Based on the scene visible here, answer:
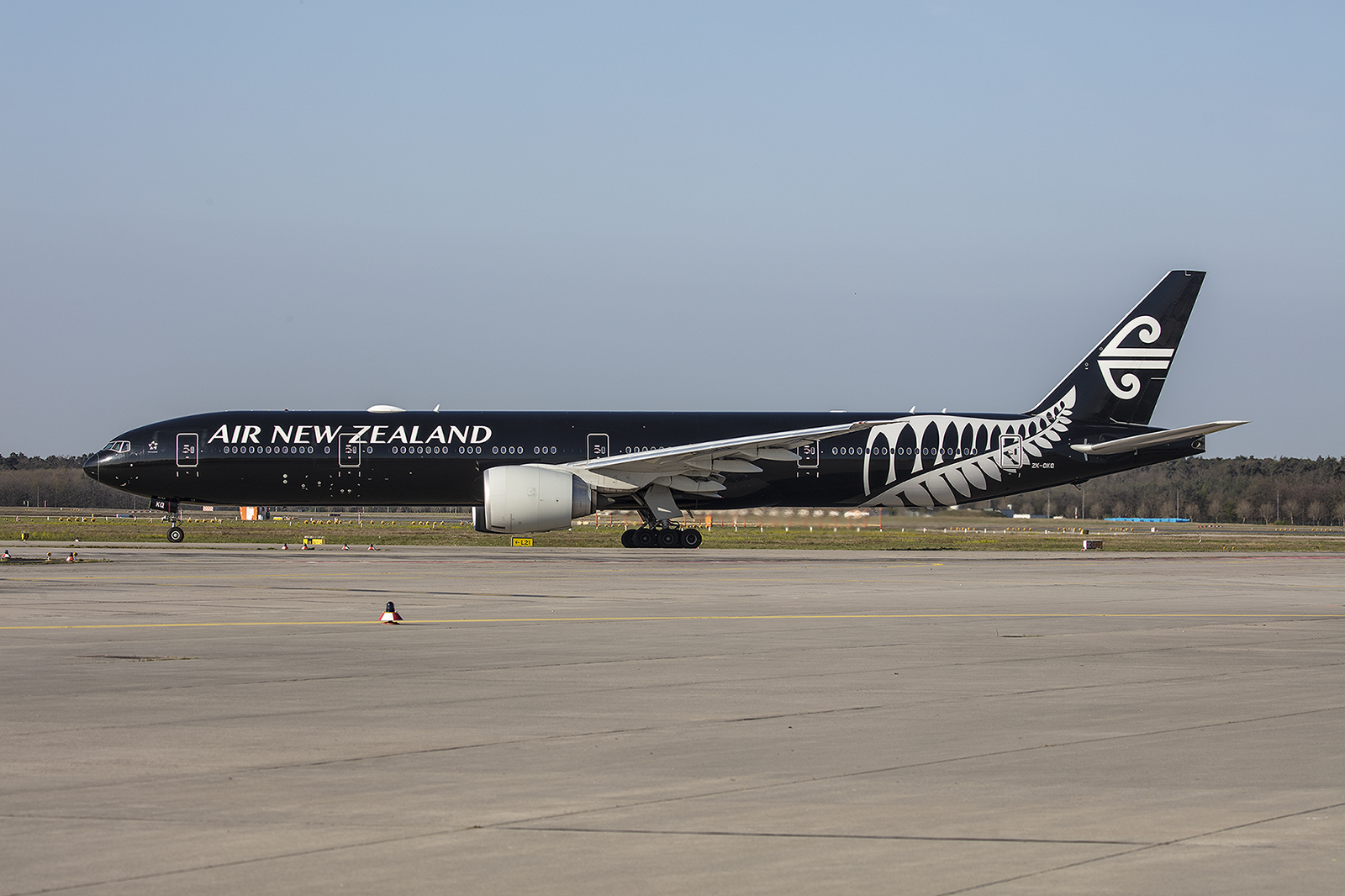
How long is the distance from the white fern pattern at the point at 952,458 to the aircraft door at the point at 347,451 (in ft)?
46.2

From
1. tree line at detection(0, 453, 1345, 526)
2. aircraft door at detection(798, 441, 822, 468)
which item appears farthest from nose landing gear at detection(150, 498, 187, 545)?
tree line at detection(0, 453, 1345, 526)

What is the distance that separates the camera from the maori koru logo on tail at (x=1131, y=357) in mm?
39031

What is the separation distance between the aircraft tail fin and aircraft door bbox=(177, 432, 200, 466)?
77.6ft

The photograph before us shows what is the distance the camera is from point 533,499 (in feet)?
107

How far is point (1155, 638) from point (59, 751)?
1160 centimetres

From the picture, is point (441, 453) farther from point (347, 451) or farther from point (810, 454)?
point (810, 454)

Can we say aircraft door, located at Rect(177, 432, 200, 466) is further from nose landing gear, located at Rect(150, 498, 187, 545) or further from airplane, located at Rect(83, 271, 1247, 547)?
nose landing gear, located at Rect(150, 498, 187, 545)

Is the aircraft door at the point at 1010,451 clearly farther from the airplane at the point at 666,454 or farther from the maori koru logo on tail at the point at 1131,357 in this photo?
the maori koru logo on tail at the point at 1131,357

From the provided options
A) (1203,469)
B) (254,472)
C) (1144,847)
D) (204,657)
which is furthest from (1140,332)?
(1203,469)

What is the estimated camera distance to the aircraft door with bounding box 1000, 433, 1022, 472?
38219 mm

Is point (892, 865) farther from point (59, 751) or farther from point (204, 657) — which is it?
point (204, 657)

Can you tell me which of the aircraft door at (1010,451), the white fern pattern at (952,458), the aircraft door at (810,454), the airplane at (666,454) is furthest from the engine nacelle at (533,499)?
the aircraft door at (1010,451)

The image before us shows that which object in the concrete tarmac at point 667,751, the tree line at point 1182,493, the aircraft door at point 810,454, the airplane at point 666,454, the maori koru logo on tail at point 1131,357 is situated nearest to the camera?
the concrete tarmac at point 667,751

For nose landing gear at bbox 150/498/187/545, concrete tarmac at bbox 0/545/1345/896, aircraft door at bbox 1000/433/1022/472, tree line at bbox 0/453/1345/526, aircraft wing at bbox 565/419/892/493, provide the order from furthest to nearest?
1. tree line at bbox 0/453/1345/526
2. aircraft door at bbox 1000/433/1022/472
3. nose landing gear at bbox 150/498/187/545
4. aircraft wing at bbox 565/419/892/493
5. concrete tarmac at bbox 0/545/1345/896
